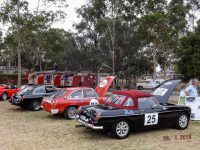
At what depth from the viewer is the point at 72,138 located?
409 inches

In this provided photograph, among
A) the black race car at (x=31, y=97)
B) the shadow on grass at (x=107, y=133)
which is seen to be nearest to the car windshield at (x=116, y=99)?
the shadow on grass at (x=107, y=133)

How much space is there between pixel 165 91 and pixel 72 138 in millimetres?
4780

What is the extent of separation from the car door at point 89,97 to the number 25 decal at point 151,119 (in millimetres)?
4162

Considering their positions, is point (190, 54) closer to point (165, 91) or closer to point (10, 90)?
point (10, 90)

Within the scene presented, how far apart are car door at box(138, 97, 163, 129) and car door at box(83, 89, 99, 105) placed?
3964 mm

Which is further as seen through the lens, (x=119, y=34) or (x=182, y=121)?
(x=119, y=34)

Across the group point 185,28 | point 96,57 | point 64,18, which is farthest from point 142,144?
point 96,57

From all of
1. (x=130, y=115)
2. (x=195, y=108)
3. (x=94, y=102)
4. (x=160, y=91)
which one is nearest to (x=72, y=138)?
(x=130, y=115)

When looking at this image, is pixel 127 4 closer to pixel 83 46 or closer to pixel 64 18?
pixel 64 18

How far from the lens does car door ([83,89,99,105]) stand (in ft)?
47.6

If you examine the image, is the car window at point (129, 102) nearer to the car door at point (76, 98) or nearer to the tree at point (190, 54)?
the car door at point (76, 98)

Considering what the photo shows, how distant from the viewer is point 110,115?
32.8ft

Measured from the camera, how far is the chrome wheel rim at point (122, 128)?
1013cm

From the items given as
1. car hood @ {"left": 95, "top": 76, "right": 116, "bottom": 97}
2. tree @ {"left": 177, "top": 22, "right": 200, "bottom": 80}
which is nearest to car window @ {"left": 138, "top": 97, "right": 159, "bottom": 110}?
car hood @ {"left": 95, "top": 76, "right": 116, "bottom": 97}
